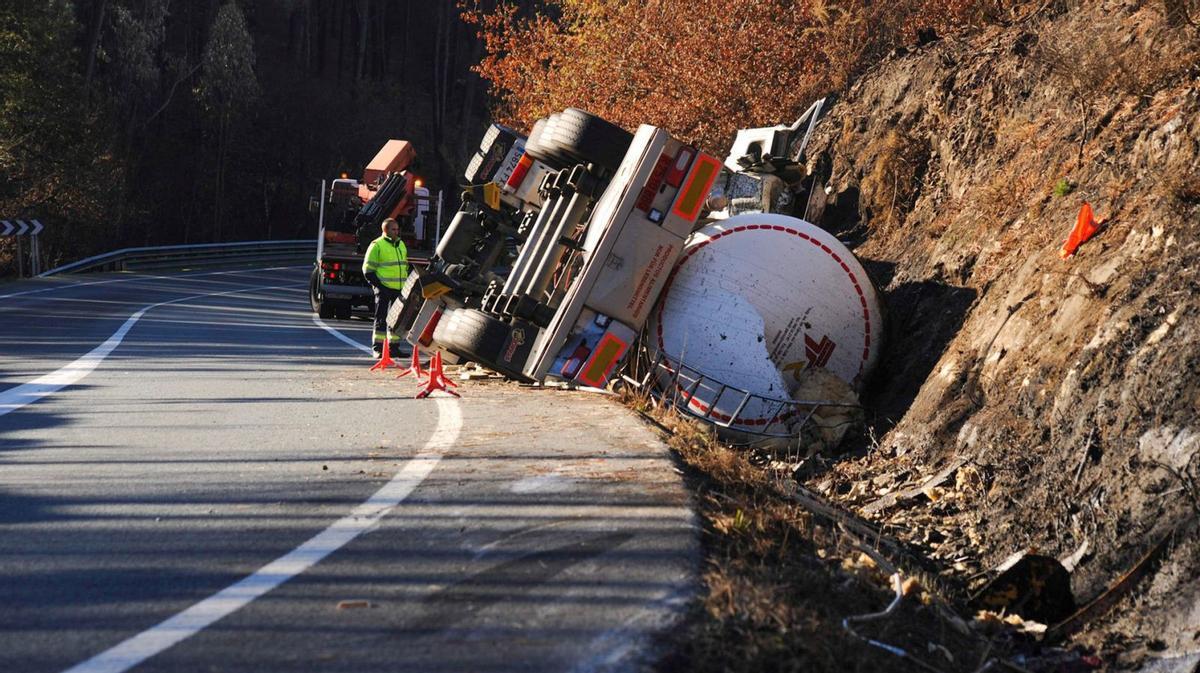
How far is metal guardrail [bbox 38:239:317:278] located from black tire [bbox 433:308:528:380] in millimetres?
27000

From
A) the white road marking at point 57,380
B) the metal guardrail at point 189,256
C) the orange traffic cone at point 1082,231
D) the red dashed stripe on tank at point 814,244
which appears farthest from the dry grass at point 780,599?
the metal guardrail at point 189,256

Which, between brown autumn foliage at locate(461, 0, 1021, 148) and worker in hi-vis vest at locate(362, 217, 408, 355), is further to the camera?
brown autumn foliage at locate(461, 0, 1021, 148)

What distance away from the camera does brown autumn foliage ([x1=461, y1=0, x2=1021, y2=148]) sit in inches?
715

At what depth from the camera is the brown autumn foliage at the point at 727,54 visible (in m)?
18.2

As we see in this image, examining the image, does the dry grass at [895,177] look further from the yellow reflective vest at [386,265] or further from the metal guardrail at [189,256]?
the metal guardrail at [189,256]

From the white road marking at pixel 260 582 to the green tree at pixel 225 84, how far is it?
168 feet

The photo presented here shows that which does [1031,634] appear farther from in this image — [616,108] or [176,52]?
[176,52]

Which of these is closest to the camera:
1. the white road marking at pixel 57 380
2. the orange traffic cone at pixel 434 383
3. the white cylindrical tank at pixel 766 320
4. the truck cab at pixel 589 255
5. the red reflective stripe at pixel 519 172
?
the white cylindrical tank at pixel 766 320

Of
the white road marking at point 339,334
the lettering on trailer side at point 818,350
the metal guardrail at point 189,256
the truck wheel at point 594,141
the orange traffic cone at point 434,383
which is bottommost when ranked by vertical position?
the metal guardrail at point 189,256

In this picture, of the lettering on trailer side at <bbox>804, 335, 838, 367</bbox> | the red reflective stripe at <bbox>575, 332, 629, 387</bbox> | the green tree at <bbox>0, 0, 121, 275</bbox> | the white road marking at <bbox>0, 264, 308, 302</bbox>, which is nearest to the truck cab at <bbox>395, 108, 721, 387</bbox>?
the red reflective stripe at <bbox>575, 332, 629, 387</bbox>

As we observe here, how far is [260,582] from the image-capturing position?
16.5ft

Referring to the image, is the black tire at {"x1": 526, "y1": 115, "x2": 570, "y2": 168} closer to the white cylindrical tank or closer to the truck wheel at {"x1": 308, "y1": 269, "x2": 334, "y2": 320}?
the white cylindrical tank

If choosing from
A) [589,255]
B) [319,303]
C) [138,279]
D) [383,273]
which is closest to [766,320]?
[589,255]

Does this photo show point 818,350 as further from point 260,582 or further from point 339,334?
point 339,334
